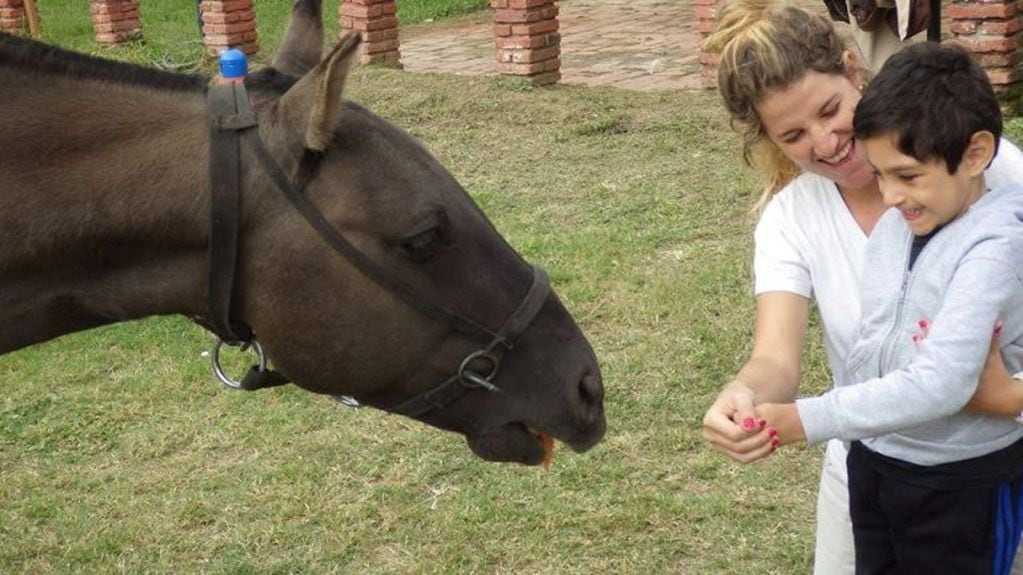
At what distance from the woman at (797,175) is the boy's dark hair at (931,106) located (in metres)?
0.21

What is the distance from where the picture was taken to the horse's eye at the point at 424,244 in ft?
8.93

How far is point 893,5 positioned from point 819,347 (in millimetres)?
1509

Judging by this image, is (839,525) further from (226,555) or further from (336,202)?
(226,555)

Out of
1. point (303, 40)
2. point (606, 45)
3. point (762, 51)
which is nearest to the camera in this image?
point (762, 51)

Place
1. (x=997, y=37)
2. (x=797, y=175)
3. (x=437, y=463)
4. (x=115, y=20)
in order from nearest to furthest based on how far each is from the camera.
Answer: (x=797, y=175) < (x=437, y=463) < (x=997, y=37) < (x=115, y=20)

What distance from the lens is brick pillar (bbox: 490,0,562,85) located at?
10414 millimetres

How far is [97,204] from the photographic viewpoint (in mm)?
2727

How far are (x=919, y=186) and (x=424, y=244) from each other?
93cm

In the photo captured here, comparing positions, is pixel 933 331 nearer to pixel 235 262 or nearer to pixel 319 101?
pixel 319 101

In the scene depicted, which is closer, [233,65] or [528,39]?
[233,65]

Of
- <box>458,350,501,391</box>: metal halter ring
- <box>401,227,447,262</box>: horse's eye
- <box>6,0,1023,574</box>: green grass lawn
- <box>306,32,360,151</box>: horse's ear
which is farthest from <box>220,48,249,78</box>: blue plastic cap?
<box>6,0,1023,574</box>: green grass lawn

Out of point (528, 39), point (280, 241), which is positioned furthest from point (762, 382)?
point (528, 39)

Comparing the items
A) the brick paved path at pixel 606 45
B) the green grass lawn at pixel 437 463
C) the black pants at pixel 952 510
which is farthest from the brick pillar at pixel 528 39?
the black pants at pixel 952 510

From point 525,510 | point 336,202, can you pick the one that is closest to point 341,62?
point 336,202
